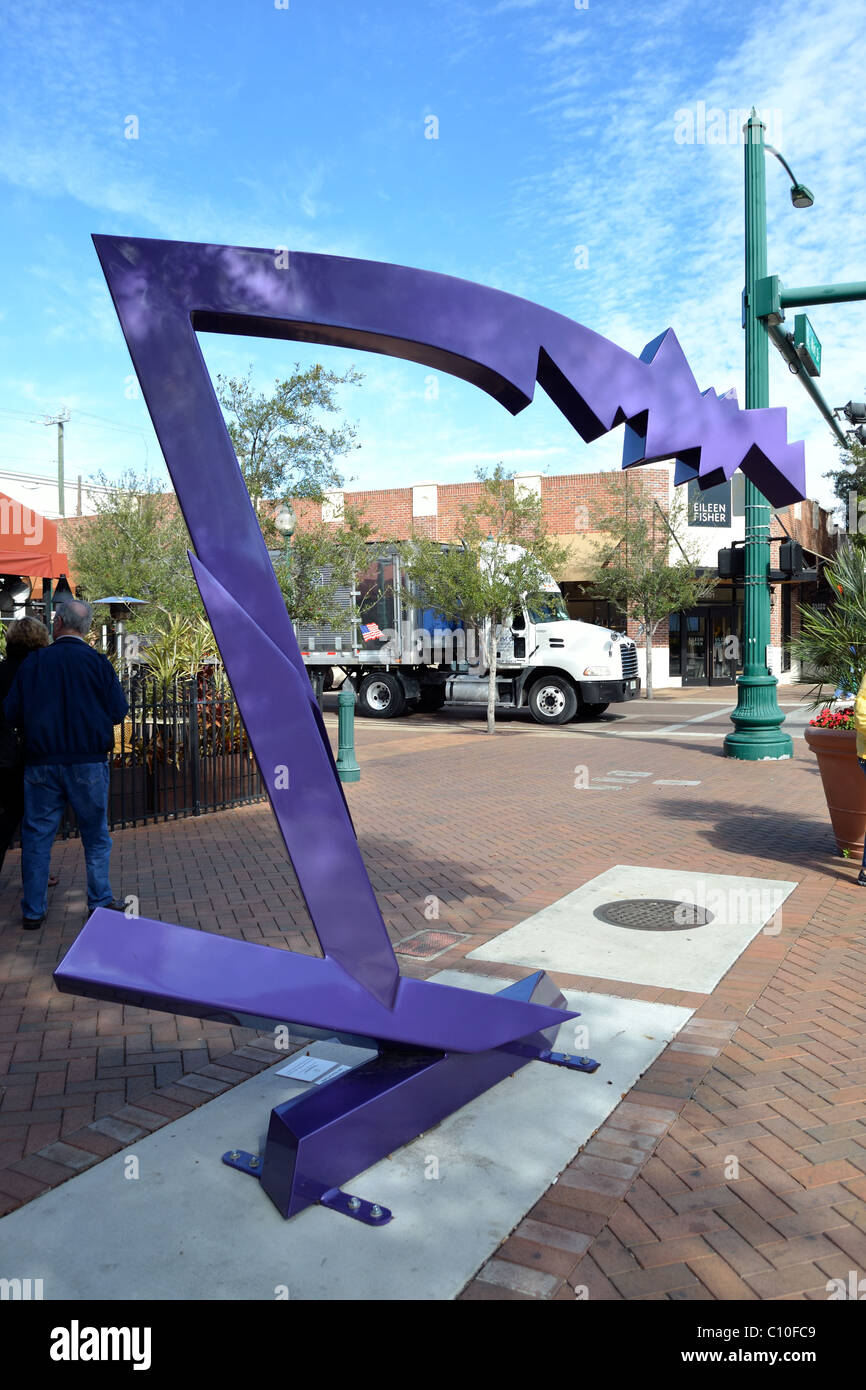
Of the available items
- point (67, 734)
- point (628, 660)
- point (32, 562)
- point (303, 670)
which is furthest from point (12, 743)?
point (628, 660)

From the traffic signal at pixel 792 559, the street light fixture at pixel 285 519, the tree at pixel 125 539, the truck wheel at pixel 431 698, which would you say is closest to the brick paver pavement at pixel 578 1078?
the traffic signal at pixel 792 559

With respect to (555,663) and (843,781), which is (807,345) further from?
(555,663)

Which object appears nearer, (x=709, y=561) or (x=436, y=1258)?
(x=436, y=1258)

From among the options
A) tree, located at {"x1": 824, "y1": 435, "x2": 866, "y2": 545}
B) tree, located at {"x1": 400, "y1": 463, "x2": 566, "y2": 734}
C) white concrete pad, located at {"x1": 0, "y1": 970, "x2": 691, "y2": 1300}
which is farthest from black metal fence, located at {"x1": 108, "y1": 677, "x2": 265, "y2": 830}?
tree, located at {"x1": 824, "y1": 435, "x2": 866, "y2": 545}

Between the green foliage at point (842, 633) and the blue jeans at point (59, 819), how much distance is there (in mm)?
5121

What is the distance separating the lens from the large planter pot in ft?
22.9

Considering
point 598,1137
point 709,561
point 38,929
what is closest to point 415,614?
point 709,561

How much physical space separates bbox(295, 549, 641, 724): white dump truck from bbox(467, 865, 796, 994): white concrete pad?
469 inches

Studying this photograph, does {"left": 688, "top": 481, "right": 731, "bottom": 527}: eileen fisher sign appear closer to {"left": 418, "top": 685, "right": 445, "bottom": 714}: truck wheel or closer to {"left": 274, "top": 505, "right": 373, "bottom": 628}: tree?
{"left": 418, "top": 685, "right": 445, "bottom": 714}: truck wheel

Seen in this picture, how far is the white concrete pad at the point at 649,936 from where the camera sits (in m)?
4.93

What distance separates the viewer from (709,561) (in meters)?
30.6

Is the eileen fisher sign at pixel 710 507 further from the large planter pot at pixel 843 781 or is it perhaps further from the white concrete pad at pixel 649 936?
the white concrete pad at pixel 649 936
